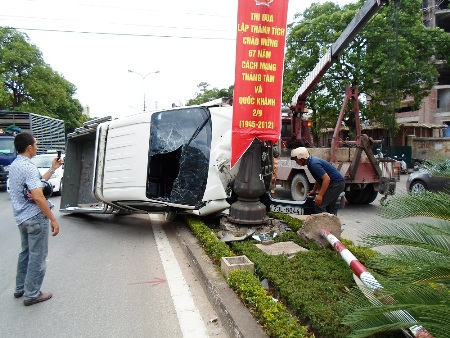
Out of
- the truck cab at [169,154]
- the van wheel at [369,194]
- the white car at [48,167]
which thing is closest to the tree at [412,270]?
the truck cab at [169,154]

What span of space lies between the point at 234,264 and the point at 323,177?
223cm

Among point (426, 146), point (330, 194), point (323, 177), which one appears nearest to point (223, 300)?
point (323, 177)

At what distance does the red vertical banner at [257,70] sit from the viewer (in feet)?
17.2

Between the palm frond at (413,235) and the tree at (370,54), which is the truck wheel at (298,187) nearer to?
the palm frond at (413,235)

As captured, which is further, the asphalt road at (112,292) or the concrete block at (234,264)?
the concrete block at (234,264)

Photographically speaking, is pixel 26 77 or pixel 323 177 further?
pixel 26 77

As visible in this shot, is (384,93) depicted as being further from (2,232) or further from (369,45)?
(2,232)

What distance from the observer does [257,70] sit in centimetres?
529

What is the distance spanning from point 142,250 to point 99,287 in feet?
4.90

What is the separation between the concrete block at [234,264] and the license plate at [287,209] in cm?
213

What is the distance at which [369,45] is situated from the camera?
67.7ft

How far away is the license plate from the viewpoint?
602 centimetres

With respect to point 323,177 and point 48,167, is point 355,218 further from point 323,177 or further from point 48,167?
point 48,167

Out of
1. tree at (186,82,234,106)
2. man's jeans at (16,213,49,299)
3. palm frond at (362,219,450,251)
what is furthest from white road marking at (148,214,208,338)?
tree at (186,82,234,106)
